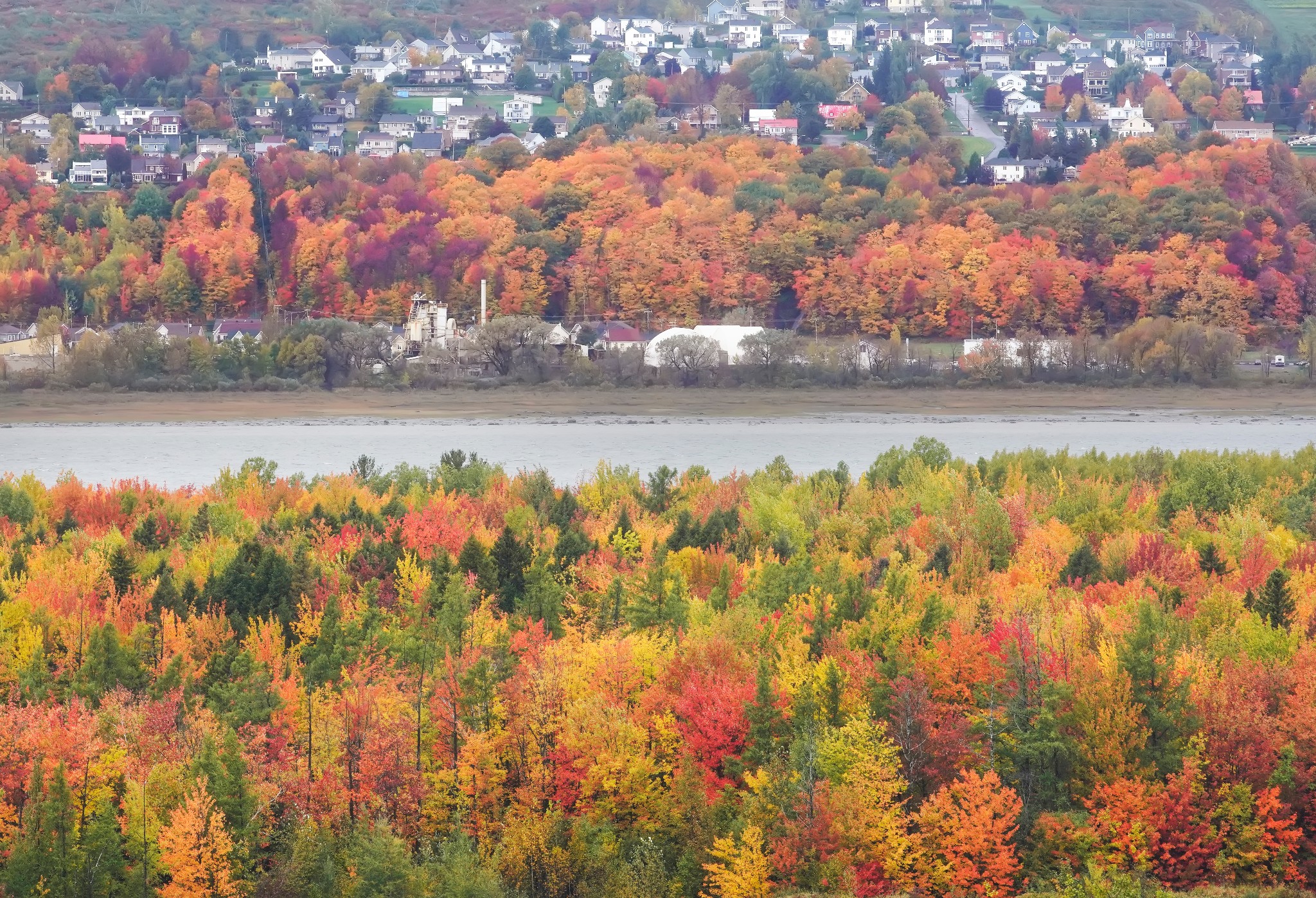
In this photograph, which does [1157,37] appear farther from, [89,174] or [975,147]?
[89,174]

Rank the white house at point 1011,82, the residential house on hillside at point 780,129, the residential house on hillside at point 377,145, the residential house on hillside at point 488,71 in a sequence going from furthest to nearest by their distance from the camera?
the residential house on hillside at point 488,71
the white house at point 1011,82
the residential house on hillside at point 780,129
the residential house on hillside at point 377,145

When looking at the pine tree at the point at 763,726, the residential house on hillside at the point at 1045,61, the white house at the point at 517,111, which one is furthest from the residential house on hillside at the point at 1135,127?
the pine tree at the point at 763,726

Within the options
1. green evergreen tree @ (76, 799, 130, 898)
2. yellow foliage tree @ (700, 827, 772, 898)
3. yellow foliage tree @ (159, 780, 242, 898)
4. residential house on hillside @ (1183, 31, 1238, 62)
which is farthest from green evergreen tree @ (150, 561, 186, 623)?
residential house on hillside @ (1183, 31, 1238, 62)

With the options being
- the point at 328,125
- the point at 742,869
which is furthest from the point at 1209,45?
the point at 742,869

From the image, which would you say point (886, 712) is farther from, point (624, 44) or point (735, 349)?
point (624, 44)

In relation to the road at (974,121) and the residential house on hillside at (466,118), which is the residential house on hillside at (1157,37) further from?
the residential house on hillside at (466,118)

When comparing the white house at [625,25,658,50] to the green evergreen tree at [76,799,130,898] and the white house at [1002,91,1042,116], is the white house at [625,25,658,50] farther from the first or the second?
the green evergreen tree at [76,799,130,898]
